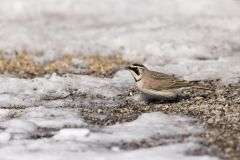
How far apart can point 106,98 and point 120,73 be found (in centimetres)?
163

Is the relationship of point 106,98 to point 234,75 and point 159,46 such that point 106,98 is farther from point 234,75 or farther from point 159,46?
point 159,46

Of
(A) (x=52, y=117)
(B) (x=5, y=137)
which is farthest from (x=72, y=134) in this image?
(A) (x=52, y=117)

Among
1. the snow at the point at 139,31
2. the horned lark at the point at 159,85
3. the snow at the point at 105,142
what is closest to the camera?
the snow at the point at 105,142

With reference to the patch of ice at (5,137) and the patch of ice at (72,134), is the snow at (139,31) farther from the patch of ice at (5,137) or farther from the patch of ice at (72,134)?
the patch of ice at (5,137)

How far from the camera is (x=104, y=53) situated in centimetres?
1181

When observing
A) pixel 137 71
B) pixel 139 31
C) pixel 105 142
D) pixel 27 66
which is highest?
pixel 139 31

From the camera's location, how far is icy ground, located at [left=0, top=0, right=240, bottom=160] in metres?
6.34

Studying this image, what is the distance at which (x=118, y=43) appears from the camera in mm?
12398

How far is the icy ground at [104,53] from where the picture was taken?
634 cm

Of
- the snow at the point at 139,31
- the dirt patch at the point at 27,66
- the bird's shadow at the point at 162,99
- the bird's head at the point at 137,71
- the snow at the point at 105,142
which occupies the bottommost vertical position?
the snow at the point at 105,142

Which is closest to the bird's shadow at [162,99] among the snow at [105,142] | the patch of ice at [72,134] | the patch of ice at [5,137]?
the snow at [105,142]

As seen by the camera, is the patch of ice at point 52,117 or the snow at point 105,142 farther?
the patch of ice at point 52,117

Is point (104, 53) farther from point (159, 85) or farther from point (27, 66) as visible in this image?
point (159, 85)

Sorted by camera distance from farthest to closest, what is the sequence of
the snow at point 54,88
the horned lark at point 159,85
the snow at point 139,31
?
the snow at point 139,31
the snow at point 54,88
the horned lark at point 159,85
